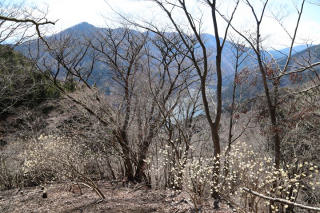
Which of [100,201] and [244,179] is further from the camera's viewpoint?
[100,201]

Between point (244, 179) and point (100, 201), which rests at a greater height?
point (244, 179)

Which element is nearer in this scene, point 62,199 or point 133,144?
point 62,199

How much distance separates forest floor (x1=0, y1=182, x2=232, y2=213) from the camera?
650cm

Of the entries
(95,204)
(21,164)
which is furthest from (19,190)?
(95,204)

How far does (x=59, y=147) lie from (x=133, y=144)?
2.75 m

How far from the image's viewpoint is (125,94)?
9719 mm

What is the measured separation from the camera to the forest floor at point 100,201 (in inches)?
256

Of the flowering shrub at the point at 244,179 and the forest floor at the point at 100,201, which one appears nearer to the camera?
the flowering shrub at the point at 244,179

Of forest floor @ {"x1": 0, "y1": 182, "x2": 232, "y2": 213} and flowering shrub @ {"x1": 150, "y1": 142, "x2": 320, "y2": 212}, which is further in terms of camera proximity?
forest floor @ {"x1": 0, "y1": 182, "x2": 232, "y2": 213}

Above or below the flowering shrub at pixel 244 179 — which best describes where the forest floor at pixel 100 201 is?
below

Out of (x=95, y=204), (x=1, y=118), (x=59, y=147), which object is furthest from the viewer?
(x=1, y=118)

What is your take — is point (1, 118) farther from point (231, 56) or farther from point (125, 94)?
point (231, 56)

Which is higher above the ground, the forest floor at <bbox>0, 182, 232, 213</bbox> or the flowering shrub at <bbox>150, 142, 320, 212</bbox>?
the flowering shrub at <bbox>150, 142, 320, 212</bbox>

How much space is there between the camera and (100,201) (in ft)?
23.2
